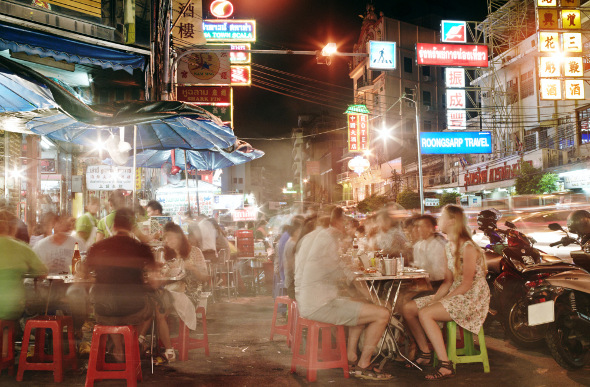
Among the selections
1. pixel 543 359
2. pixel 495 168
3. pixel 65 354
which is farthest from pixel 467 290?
pixel 495 168

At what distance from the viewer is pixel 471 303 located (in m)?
5.38

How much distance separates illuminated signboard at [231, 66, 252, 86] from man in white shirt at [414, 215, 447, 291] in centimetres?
1146

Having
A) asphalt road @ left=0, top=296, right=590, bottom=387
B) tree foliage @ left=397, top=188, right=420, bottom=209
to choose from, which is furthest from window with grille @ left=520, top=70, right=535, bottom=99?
asphalt road @ left=0, top=296, right=590, bottom=387

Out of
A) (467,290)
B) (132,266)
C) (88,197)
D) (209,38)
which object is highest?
(209,38)

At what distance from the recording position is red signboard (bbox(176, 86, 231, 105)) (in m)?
14.3

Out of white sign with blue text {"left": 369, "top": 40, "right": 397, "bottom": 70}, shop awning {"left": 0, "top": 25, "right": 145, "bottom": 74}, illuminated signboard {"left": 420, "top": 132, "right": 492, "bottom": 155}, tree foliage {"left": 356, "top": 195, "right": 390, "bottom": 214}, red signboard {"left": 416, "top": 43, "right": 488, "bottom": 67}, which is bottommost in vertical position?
tree foliage {"left": 356, "top": 195, "right": 390, "bottom": 214}

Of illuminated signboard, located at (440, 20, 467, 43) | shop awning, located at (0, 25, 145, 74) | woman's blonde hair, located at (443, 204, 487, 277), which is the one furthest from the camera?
illuminated signboard, located at (440, 20, 467, 43)

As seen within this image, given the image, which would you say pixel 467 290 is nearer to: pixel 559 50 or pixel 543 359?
pixel 543 359

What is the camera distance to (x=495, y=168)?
101 feet

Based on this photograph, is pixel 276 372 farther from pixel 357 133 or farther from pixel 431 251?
pixel 357 133

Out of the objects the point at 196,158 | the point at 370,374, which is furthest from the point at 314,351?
the point at 196,158

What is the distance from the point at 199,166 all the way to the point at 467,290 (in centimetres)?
853

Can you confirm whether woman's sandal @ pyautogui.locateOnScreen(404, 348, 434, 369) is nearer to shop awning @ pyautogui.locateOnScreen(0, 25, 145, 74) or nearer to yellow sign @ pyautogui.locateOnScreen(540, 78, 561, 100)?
shop awning @ pyautogui.locateOnScreen(0, 25, 145, 74)

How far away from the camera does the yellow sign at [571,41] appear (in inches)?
745
